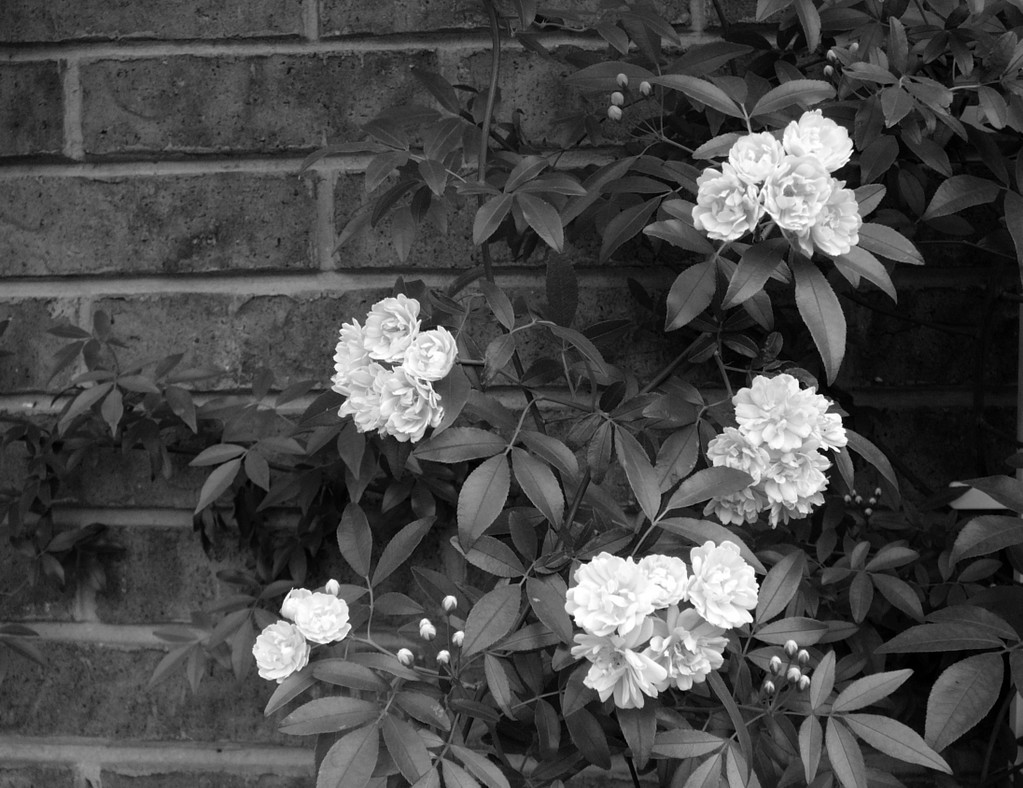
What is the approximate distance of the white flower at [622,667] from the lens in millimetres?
517

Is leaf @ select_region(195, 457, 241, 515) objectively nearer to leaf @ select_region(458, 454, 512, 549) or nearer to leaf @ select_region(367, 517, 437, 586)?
leaf @ select_region(367, 517, 437, 586)

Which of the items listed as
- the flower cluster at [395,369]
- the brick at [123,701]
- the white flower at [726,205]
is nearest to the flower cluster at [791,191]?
the white flower at [726,205]

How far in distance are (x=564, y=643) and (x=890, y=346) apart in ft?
1.88

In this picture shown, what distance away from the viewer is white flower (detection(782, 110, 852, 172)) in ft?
1.81

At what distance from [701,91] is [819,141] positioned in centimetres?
15

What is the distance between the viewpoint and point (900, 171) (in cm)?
79

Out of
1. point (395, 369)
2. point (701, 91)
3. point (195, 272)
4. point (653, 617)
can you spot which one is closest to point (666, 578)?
point (653, 617)

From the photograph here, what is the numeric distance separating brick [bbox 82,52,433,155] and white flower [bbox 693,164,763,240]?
0.49m

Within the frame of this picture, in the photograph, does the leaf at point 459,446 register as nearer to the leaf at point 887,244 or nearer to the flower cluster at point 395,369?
the flower cluster at point 395,369

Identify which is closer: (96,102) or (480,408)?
(480,408)

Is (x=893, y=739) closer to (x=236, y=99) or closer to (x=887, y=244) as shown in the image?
(x=887, y=244)

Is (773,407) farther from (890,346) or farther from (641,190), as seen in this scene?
(890,346)

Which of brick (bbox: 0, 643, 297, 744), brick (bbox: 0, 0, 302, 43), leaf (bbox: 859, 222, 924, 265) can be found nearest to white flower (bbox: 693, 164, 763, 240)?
leaf (bbox: 859, 222, 924, 265)

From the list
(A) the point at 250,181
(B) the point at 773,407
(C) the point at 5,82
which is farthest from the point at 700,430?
(C) the point at 5,82
